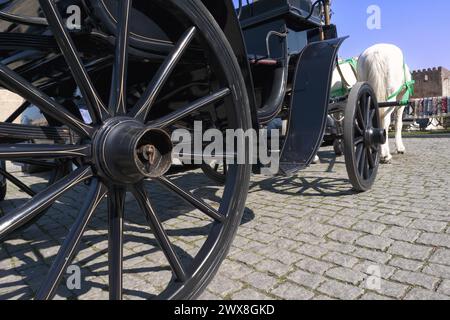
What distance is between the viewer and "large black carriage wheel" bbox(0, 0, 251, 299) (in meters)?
1.20

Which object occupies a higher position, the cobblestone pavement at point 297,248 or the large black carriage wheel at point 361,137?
the large black carriage wheel at point 361,137

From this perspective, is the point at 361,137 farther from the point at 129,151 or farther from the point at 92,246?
the point at 129,151

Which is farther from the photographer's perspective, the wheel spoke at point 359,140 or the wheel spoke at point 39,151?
the wheel spoke at point 359,140

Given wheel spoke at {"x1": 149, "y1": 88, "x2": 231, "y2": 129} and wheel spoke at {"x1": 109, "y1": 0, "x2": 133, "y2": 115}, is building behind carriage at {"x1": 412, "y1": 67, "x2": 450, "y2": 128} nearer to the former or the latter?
wheel spoke at {"x1": 149, "y1": 88, "x2": 231, "y2": 129}

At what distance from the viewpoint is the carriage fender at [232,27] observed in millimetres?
1870

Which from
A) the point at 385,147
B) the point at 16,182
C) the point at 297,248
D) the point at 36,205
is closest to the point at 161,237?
the point at 36,205

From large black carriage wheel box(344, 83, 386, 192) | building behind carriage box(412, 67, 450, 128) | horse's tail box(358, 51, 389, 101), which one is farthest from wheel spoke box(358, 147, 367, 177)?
building behind carriage box(412, 67, 450, 128)

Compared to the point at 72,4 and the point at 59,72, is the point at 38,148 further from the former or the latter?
the point at 59,72

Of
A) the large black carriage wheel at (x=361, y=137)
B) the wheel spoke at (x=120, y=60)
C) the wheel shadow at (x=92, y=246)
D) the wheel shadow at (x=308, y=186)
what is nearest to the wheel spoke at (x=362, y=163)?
the large black carriage wheel at (x=361, y=137)

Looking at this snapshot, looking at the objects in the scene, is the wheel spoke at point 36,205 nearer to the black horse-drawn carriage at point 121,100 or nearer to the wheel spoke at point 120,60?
the black horse-drawn carriage at point 121,100

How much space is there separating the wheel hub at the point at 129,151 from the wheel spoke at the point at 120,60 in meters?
0.07
